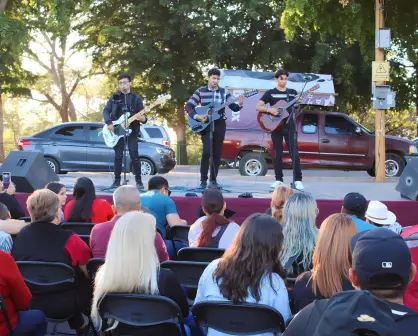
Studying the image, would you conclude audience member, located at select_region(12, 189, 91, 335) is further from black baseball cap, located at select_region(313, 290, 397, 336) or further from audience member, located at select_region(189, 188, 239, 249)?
black baseball cap, located at select_region(313, 290, 397, 336)

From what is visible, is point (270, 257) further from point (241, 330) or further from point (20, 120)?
point (20, 120)

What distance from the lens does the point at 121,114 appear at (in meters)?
10.4

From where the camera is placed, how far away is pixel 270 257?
3643mm

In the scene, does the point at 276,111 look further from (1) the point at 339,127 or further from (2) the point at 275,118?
(1) the point at 339,127

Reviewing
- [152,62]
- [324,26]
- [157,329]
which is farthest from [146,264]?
[152,62]

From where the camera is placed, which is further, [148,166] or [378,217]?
[148,166]

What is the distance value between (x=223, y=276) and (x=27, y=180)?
656 cm

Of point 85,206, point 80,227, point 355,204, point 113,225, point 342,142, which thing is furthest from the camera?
point 342,142

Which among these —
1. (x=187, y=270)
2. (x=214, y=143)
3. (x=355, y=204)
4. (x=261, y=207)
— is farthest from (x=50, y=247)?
(x=214, y=143)

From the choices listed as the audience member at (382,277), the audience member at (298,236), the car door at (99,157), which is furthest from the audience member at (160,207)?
the car door at (99,157)

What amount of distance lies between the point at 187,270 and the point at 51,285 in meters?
0.94

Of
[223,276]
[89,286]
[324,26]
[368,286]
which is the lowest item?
[89,286]

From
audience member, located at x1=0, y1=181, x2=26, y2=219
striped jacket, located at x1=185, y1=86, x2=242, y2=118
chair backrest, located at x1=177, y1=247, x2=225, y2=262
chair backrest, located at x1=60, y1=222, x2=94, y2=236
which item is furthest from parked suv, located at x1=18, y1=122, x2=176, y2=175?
chair backrest, located at x1=177, y1=247, x2=225, y2=262

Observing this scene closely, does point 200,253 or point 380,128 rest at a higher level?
point 380,128
